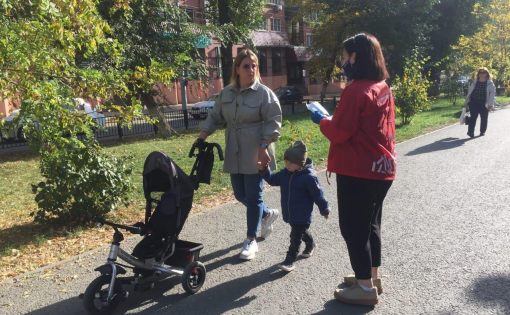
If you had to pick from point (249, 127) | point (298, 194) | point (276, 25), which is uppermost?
point (276, 25)

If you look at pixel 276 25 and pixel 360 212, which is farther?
pixel 276 25

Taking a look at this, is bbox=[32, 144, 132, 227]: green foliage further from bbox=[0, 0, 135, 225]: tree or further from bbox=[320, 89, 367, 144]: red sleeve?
bbox=[320, 89, 367, 144]: red sleeve

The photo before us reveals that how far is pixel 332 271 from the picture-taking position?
4324 millimetres

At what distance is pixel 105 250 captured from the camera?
5160 millimetres

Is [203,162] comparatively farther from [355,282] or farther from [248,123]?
[355,282]

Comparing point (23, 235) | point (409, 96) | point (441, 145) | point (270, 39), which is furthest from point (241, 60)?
point (270, 39)

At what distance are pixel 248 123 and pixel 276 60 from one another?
4460cm

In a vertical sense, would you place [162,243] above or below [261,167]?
below

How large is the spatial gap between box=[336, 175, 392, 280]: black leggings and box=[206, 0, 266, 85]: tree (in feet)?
49.1

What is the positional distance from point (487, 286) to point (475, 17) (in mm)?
34774

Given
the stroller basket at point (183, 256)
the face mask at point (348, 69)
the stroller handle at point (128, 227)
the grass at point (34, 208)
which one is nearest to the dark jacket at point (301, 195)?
the stroller basket at point (183, 256)

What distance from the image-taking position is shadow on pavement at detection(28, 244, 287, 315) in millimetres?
3768

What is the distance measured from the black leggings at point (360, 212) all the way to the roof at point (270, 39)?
4089cm

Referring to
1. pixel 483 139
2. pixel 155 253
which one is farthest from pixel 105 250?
pixel 483 139
